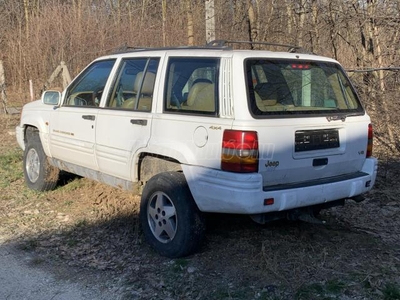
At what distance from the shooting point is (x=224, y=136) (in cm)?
372

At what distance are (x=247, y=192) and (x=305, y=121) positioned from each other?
0.85m

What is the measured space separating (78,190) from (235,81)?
11.6 feet

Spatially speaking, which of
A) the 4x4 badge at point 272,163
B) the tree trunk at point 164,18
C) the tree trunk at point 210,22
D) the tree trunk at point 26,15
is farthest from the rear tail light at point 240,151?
the tree trunk at point 26,15

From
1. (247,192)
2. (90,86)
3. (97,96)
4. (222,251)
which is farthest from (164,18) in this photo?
(247,192)

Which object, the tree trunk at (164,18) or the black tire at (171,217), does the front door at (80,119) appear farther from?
the tree trunk at (164,18)

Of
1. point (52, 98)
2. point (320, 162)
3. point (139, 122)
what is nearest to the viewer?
point (320, 162)

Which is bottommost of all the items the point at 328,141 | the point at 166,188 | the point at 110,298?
the point at 110,298

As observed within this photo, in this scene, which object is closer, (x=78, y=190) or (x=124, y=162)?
(x=124, y=162)

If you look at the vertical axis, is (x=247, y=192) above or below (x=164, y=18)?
below

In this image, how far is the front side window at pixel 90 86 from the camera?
5316 mm

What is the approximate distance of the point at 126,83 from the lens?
5016 millimetres

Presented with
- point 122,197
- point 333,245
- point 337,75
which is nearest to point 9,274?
point 122,197

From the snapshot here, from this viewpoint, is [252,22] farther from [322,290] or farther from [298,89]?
[322,290]

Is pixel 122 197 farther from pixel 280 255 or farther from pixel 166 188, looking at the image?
pixel 280 255
